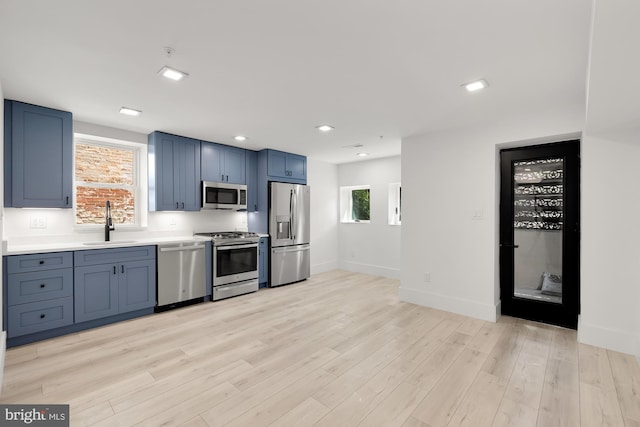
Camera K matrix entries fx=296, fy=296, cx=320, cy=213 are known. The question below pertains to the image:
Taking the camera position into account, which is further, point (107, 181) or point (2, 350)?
point (107, 181)

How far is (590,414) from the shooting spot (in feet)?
6.24

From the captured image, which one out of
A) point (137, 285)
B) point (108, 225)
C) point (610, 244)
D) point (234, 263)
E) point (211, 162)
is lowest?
point (137, 285)

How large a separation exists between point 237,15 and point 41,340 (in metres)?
3.59

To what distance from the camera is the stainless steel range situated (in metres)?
4.37

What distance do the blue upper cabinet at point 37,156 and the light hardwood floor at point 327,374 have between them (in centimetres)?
152

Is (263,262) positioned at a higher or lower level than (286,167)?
lower

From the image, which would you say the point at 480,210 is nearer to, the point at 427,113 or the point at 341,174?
the point at 427,113

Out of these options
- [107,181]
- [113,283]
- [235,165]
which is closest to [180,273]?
[113,283]

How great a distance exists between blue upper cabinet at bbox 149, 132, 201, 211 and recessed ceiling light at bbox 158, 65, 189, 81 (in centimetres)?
196

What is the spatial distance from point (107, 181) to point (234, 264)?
2.07 meters

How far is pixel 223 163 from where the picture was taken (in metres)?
4.84

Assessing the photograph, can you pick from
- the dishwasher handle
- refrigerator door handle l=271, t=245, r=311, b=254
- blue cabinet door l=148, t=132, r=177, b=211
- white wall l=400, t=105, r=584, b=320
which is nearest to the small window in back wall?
blue cabinet door l=148, t=132, r=177, b=211

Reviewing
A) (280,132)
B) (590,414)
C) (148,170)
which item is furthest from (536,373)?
(148,170)

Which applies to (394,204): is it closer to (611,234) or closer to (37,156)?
(611,234)
